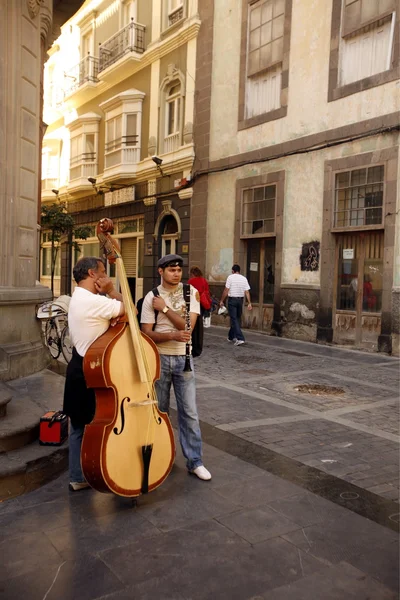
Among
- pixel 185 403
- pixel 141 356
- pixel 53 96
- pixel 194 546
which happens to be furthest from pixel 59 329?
pixel 53 96

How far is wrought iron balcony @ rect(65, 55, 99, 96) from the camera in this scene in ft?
76.5

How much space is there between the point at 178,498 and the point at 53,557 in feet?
3.44

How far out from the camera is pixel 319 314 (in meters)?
12.8

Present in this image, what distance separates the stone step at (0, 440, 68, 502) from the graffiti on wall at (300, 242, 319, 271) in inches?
373

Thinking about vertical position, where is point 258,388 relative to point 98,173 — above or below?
below

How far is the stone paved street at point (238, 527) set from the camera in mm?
2748

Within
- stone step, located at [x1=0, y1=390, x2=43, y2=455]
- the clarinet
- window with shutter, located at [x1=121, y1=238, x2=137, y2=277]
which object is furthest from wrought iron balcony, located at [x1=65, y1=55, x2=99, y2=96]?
the clarinet

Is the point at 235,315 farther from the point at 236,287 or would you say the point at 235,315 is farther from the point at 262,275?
the point at 262,275

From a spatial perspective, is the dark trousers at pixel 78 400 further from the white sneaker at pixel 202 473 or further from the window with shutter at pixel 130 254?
the window with shutter at pixel 130 254

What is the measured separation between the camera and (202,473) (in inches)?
164

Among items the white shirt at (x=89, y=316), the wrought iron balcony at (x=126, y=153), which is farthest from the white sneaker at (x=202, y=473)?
the wrought iron balcony at (x=126, y=153)

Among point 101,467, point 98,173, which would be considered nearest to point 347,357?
point 101,467

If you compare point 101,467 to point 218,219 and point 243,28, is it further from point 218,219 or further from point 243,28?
point 243,28

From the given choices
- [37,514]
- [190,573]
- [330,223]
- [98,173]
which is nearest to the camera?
[190,573]
